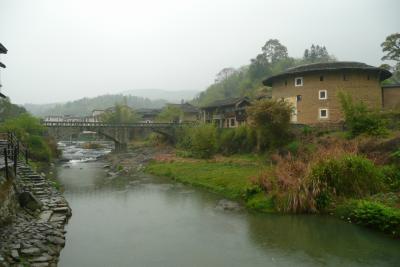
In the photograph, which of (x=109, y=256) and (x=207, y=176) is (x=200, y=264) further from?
(x=207, y=176)

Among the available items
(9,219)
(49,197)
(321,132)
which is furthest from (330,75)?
(9,219)

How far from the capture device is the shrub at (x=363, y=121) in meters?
29.8

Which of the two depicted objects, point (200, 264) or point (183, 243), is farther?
point (183, 243)

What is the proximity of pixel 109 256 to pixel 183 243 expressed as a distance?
3.20m

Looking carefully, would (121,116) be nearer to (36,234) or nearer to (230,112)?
(230,112)

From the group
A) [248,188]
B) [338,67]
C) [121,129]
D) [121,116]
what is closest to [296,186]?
[248,188]

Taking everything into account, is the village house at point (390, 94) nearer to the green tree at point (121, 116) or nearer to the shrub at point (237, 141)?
the shrub at point (237, 141)

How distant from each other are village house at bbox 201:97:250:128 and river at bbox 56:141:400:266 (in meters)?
33.8

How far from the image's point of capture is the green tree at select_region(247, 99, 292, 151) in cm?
3484

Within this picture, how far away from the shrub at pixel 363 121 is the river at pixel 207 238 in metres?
14.7

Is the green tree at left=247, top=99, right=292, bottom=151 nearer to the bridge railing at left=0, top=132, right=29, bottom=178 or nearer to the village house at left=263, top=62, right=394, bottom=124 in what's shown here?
the village house at left=263, top=62, right=394, bottom=124

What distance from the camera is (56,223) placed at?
653 inches

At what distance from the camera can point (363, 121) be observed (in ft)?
101

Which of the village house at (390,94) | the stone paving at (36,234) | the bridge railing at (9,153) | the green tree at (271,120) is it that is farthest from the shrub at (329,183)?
the village house at (390,94)
